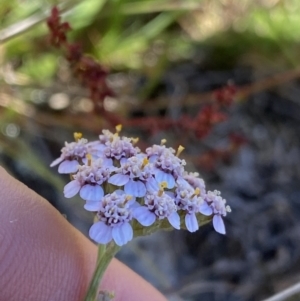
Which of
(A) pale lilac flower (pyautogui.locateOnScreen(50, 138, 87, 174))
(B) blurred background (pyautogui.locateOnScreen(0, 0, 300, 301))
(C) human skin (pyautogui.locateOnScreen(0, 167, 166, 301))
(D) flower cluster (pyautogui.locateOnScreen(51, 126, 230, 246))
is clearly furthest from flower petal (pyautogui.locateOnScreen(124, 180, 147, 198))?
(B) blurred background (pyautogui.locateOnScreen(0, 0, 300, 301))

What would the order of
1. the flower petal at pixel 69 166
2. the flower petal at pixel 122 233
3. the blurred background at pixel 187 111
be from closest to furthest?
the flower petal at pixel 122 233 → the flower petal at pixel 69 166 → the blurred background at pixel 187 111

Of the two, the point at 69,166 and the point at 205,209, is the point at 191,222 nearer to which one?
the point at 205,209

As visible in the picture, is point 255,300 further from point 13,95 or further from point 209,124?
point 13,95

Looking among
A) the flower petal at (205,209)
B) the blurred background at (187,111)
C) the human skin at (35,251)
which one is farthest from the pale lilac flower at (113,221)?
the blurred background at (187,111)

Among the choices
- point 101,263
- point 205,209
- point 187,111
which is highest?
point 187,111

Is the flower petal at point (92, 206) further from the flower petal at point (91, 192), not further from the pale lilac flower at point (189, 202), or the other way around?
the pale lilac flower at point (189, 202)

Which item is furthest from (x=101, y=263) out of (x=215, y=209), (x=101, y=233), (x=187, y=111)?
(x=187, y=111)

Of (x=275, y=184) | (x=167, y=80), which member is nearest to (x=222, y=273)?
(x=275, y=184)

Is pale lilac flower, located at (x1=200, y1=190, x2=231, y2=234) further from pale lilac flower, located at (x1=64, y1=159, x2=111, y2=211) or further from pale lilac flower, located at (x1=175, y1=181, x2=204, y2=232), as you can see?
pale lilac flower, located at (x1=64, y1=159, x2=111, y2=211)
